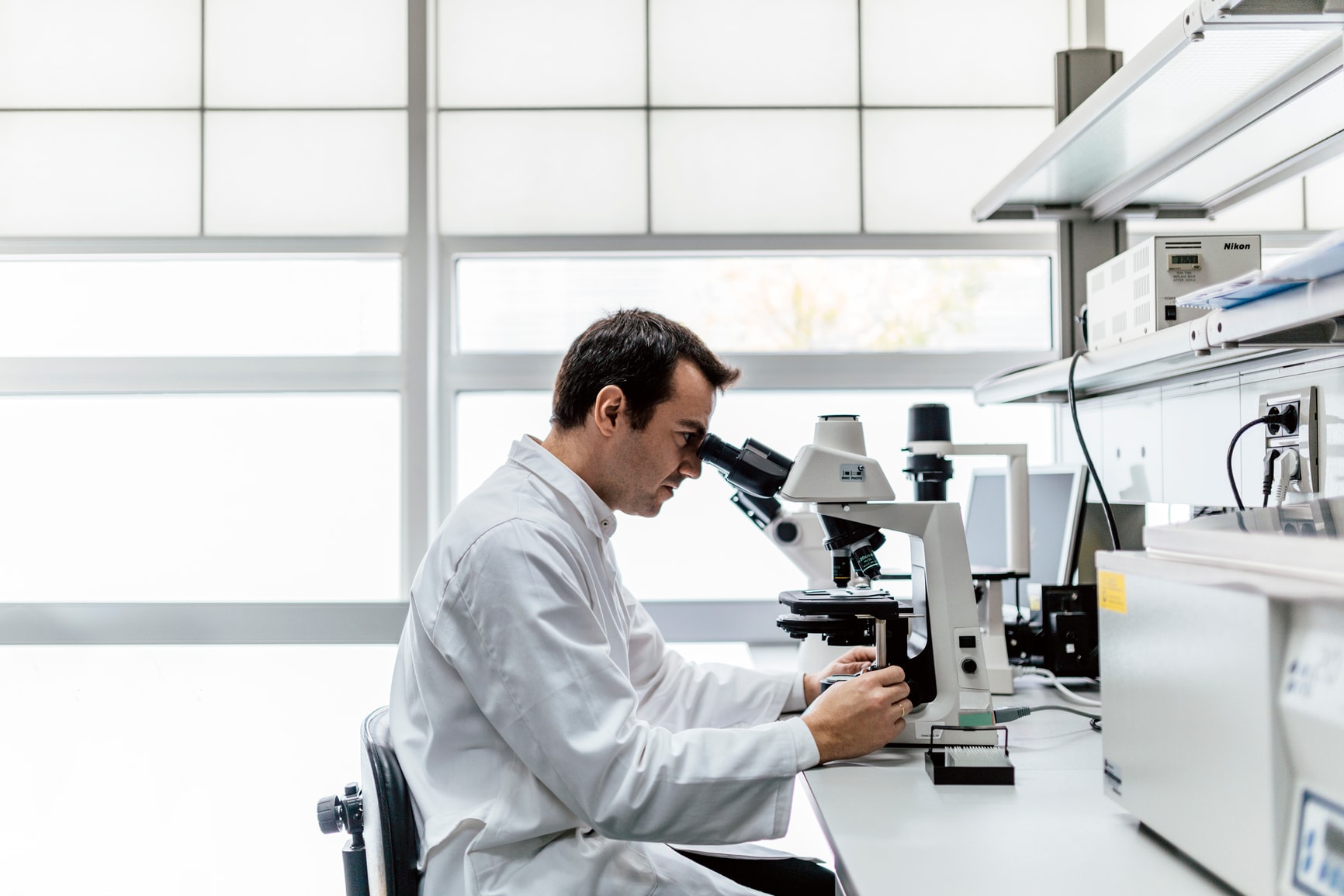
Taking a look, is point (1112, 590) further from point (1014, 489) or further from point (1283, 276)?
point (1014, 489)

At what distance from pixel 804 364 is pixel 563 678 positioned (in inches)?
70.5

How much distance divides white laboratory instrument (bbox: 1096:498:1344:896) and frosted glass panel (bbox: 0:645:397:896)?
200 centimetres

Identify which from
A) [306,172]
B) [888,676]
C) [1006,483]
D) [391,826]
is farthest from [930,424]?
[306,172]

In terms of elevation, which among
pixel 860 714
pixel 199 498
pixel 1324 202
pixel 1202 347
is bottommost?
pixel 860 714

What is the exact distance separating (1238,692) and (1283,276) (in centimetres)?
34

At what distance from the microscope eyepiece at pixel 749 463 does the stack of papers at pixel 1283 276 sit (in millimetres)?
559

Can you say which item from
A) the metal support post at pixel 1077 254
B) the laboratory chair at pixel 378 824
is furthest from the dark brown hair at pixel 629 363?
the metal support post at pixel 1077 254

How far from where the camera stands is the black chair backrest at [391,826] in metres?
1.00

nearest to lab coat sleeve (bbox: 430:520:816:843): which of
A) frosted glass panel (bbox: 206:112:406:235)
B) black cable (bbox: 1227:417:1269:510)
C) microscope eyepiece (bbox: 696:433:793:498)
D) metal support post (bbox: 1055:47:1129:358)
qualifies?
microscope eyepiece (bbox: 696:433:793:498)

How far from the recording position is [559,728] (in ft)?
3.14

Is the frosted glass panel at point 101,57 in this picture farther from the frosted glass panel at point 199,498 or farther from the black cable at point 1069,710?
the black cable at point 1069,710

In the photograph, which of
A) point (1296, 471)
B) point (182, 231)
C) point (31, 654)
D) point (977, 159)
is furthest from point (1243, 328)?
point (31, 654)

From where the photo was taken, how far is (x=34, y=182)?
2.66 meters

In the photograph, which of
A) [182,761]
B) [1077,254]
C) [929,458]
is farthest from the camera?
[182,761]
